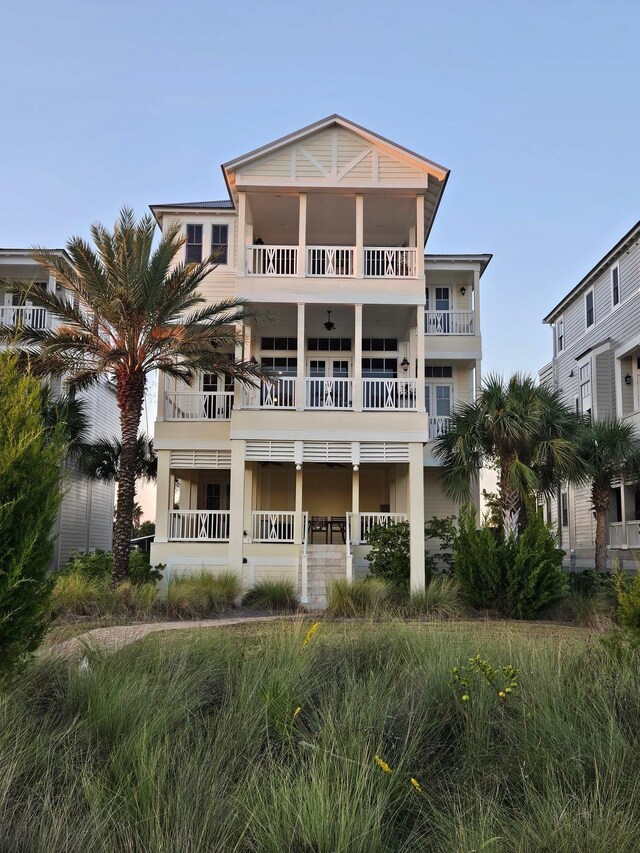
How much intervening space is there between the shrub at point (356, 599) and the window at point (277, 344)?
29.4 feet

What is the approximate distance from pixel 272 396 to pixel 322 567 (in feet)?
13.7

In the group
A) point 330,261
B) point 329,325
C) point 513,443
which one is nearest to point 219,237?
point 329,325

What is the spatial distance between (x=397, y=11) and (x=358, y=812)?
44.2ft

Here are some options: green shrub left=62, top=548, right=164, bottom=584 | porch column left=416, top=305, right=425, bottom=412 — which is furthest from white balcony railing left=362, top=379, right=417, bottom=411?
green shrub left=62, top=548, right=164, bottom=584

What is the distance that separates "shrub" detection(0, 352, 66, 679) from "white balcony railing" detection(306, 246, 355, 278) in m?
14.2

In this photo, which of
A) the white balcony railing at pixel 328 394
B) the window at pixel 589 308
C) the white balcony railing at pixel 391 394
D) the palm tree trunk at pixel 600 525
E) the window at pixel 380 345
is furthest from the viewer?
the window at pixel 589 308

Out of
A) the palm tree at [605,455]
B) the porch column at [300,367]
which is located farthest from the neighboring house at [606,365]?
the porch column at [300,367]

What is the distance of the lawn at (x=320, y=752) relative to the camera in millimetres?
4039

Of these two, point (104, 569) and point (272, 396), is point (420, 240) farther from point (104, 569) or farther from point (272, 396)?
point (104, 569)

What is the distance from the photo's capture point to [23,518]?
17.8 ft

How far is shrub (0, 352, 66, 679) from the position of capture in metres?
5.28

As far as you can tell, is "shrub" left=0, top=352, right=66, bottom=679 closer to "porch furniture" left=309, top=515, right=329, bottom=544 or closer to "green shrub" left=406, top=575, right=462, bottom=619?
"green shrub" left=406, top=575, right=462, bottom=619

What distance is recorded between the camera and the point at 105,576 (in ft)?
56.7

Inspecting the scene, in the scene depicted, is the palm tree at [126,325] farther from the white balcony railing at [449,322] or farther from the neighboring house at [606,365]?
the neighboring house at [606,365]
